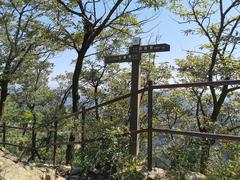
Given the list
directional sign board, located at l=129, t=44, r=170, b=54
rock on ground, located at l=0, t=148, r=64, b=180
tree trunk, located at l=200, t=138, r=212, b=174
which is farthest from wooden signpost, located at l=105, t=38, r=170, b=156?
rock on ground, located at l=0, t=148, r=64, b=180

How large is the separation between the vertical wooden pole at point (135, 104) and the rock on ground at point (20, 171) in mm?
1743

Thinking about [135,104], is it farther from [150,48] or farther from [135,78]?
[150,48]

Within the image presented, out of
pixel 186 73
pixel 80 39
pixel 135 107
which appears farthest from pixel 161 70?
pixel 135 107

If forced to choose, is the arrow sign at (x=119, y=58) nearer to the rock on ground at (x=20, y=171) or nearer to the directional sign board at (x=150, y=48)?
the directional sign board at (x=150, y=48)

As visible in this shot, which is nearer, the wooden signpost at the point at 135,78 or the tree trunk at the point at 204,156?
the tree trunk at the point at 204,156

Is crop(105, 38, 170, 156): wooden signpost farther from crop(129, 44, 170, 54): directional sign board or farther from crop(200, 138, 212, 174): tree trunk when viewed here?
crop(200, 138, 212, 174): tree trunk

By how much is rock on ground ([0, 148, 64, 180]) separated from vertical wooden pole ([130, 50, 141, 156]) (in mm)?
1743

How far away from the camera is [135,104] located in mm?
6648

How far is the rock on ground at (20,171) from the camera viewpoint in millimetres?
6680

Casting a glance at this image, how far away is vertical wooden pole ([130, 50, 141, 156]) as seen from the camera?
630 cm

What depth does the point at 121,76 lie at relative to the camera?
2264 centimetres

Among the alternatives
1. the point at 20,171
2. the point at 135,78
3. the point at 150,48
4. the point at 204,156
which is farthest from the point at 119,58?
the point at 20,171

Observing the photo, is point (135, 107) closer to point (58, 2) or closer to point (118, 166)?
point (118, 166)

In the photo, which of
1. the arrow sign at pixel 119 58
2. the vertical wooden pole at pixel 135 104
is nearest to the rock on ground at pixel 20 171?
the vertical wooden pole at pixel 135 104
